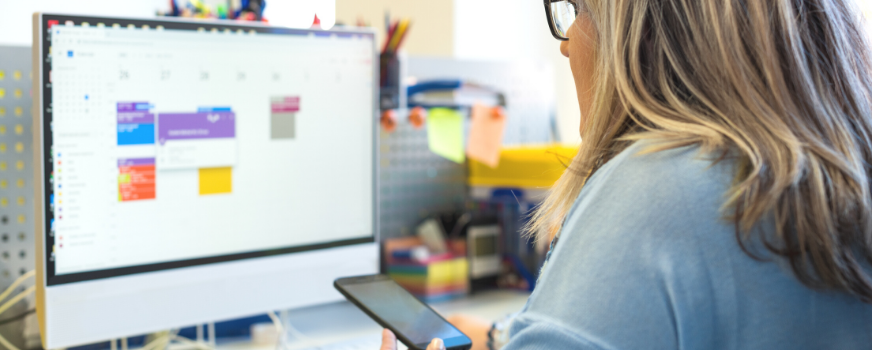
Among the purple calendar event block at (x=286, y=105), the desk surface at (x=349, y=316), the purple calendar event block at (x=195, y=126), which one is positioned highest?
the purple calendar event block at (x=286, y=105)

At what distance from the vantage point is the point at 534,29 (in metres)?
2.47

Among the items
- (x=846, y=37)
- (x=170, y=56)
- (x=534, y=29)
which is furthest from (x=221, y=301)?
(x=534, y=29)

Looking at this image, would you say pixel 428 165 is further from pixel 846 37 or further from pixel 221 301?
pixel 846 37

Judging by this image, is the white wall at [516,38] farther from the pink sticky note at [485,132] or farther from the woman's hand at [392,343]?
the woman's hand at [392,343]

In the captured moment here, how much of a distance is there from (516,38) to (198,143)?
6.29ft

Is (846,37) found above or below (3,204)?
above

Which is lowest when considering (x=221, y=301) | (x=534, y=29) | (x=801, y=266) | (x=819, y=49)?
(x=221, y=301)

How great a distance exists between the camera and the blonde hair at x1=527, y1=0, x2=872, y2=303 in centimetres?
36

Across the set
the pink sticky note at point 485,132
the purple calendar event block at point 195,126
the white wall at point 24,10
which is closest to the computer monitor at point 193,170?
the purple calendar event block at point 195,126

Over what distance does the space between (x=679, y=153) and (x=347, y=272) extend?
565mm

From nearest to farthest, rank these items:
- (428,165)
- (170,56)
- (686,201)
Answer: (686,201), (170,56), (428,165)

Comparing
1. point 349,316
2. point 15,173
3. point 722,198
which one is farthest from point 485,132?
point 722,198

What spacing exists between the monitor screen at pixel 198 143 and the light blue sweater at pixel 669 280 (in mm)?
488

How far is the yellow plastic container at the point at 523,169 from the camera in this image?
1.16m
